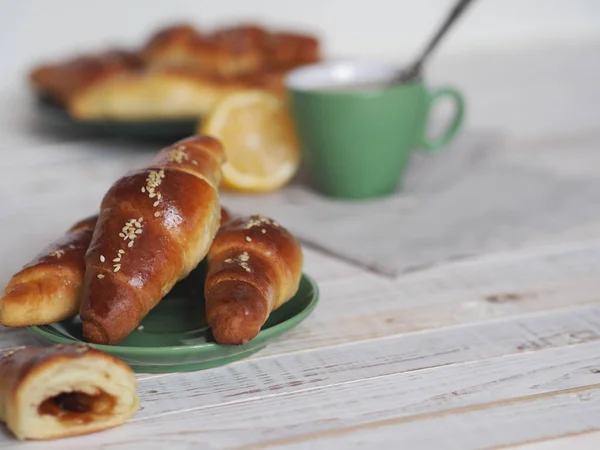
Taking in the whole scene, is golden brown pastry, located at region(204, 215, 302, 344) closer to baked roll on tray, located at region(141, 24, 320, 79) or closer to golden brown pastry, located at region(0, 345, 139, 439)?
golden brown pastry, located at region(0, 345, 139, 439)

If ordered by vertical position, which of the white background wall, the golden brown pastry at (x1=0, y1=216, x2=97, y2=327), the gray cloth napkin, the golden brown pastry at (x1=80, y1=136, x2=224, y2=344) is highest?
the golden brown pastry at (x1=80, y1=136, x2=224, y2=344)

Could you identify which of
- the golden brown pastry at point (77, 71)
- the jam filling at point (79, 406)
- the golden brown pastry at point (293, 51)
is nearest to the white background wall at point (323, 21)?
the golden brown pastry at point (293, 51)

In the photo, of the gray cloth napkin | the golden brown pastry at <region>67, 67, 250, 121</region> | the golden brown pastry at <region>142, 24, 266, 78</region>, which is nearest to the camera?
the gray cloth napkin

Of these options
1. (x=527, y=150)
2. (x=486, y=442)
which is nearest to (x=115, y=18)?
(x=527, y=150)

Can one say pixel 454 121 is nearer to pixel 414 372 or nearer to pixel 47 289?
pixel 414 372

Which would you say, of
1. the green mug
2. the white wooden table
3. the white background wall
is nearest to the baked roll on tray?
the green mug

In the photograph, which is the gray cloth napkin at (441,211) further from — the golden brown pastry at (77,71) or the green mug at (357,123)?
the golden brown pastry at (77,71)

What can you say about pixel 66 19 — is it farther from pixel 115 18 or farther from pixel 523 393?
pixel 523 393
